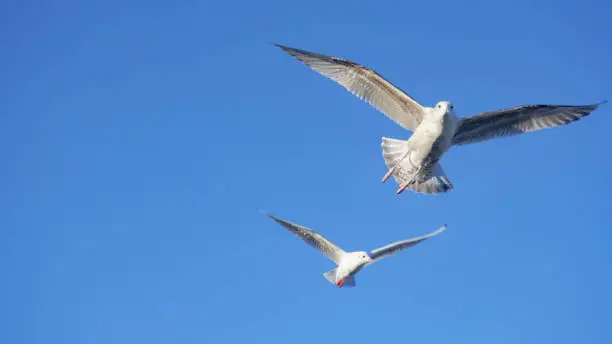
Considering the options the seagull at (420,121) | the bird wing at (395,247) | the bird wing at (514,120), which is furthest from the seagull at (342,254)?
the bird wing at (514,120)

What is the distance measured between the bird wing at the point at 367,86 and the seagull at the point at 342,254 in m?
3.10

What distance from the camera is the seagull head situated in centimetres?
1854

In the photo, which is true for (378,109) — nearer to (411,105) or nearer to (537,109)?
(411,105)

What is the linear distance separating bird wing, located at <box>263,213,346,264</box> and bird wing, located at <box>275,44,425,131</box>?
3.79 meters

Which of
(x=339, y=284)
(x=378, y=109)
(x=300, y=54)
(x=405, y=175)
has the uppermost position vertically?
(x=300, y=54)

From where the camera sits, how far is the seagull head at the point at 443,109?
Result: 1854 centimetres

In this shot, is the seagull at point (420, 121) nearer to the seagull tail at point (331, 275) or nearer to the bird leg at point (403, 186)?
the bird leg at point (403, 186)

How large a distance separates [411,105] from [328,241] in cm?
439

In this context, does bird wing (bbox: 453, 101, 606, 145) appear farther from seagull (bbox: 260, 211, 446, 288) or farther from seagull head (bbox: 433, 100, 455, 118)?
seagull (bbox: 260, 211, 446, 288)

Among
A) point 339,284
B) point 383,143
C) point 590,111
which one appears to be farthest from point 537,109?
point 339,284

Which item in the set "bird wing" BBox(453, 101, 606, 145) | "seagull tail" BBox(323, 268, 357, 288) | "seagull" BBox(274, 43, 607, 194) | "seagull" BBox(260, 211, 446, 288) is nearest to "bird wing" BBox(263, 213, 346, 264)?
"seagull" BBox(260, 211, 446, 288)

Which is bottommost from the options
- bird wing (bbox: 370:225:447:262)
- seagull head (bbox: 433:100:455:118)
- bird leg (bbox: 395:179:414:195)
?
Result: bird wing (bbox: 370:225:447:262)

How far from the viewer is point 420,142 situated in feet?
62.4

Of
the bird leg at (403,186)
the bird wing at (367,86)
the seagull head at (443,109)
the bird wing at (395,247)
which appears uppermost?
the bird wing at (367,86)
